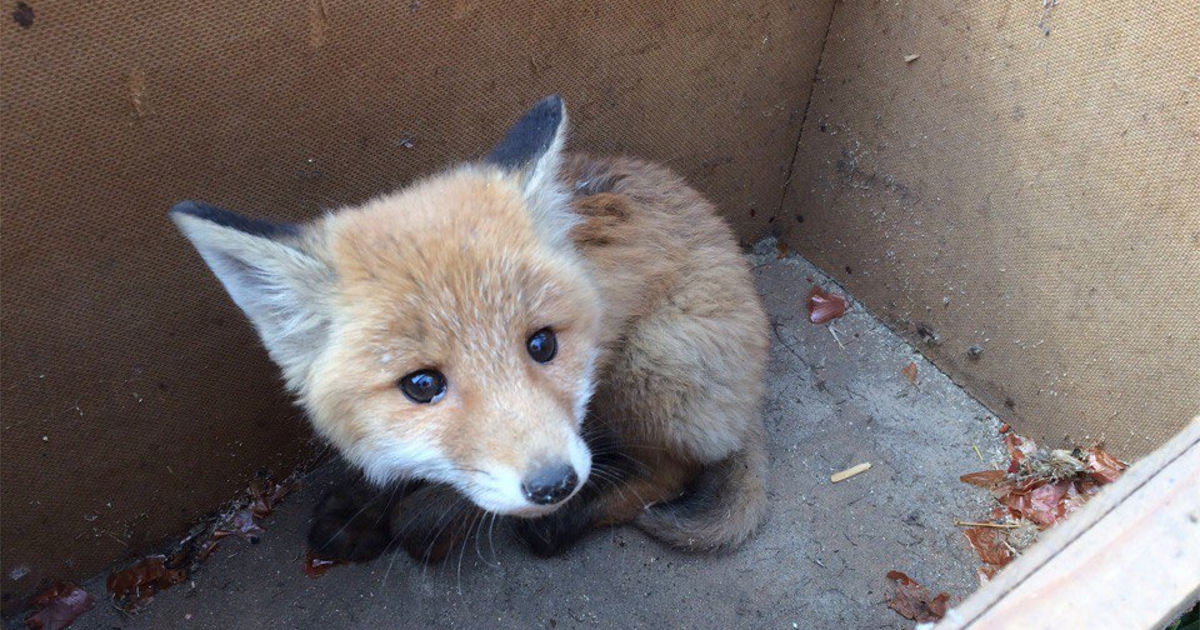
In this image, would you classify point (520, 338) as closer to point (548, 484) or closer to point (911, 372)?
point (548, 484)

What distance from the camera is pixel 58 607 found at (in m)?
2.66

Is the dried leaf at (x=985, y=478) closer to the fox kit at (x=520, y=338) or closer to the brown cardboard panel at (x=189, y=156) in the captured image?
the fox kit at (x=520, y=338)

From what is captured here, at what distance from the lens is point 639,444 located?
263 cm

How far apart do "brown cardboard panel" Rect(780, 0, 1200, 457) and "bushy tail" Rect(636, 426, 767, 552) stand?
1223 millimetres

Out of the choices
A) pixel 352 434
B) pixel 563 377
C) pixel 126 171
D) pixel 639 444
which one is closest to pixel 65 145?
pixel 126 171

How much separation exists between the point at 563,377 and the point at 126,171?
138 centimetres

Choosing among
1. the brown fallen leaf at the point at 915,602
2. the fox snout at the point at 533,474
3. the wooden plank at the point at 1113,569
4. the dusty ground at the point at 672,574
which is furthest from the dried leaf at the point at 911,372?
the fox snout at the point at 533,474

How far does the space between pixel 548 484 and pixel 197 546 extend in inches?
73.6

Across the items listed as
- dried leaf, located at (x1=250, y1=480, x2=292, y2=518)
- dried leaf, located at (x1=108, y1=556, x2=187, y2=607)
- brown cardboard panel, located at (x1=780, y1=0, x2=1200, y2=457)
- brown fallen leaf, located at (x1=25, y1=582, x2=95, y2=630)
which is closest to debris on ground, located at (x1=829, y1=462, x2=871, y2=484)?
brown cardboard panel, located at (x1=780, y1=0, x2=1200, y2=457)

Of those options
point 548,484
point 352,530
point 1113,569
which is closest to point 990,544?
point 1113,569

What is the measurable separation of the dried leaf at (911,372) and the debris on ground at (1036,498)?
61 cm

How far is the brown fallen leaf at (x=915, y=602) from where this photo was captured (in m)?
2.69

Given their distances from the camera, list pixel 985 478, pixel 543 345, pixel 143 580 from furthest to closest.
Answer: pixel 985 478 → pixel 143 580 → pixel 543 345

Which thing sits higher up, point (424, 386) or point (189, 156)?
point (189, 156)
